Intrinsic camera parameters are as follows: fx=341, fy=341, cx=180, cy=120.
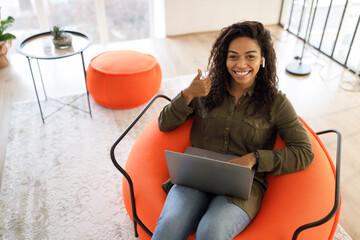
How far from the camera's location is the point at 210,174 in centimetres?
149

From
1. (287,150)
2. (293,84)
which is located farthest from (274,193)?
→ (293,84)

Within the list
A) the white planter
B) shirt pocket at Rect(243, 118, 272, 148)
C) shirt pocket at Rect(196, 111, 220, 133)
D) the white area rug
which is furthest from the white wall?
shirt pocket at Rect(243, 118, 272, 148)

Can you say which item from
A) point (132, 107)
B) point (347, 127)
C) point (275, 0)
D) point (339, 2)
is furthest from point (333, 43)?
point (132, 107)

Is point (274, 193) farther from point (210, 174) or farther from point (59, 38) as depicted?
point (59, 38)

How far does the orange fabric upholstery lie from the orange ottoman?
1.08 meters

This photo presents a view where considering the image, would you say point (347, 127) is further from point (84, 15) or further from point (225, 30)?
point (84, 15)

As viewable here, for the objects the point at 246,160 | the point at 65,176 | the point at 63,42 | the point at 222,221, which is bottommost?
the point at 65,176

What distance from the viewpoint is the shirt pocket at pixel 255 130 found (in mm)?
1701

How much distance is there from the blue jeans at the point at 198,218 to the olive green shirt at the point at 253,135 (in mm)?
70

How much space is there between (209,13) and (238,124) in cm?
342

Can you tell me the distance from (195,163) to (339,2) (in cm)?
347

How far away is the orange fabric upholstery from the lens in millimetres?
1555

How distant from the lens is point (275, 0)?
491 centimetres

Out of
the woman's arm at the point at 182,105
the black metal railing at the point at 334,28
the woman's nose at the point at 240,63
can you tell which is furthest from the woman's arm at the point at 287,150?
the black metal railing at the point at 334,28
